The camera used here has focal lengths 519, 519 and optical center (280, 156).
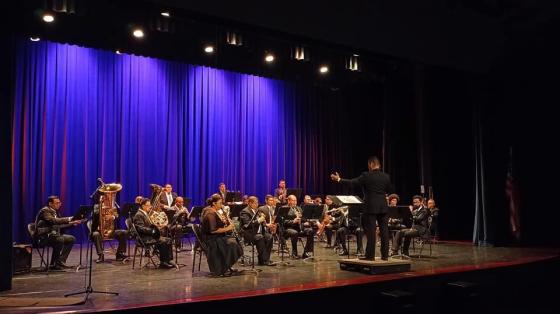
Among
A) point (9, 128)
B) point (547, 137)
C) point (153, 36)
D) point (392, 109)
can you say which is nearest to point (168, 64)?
point (153, 36)

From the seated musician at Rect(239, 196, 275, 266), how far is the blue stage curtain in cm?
542

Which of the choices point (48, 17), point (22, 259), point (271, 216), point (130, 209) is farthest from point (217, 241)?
point (48, 17)

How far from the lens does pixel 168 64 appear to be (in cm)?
1439

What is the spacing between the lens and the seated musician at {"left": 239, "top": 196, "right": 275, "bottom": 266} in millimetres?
8844

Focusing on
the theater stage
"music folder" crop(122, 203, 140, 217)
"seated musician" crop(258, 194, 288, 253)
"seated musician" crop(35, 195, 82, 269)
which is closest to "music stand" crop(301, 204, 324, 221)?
"seated musician" crop(258, 194, 288, 253)

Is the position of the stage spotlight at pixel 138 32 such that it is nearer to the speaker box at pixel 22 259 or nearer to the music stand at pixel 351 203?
the speaker box at pixel 22 259

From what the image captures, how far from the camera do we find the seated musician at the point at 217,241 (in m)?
7.89

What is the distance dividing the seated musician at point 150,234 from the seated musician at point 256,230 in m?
1.34

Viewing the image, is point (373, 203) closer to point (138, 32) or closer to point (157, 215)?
point (157, 215)

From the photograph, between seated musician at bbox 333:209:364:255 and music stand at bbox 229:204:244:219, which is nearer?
music stand at bbox 229:204:244:219

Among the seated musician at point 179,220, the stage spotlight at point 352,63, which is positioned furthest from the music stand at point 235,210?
the stage spotlight at point 352,63

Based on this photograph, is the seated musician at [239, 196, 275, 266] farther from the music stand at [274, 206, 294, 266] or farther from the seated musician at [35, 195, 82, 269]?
the seated musician at [35, 195, 82, 269]

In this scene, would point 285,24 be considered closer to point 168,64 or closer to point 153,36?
point 153,36

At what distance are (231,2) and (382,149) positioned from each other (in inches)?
414
